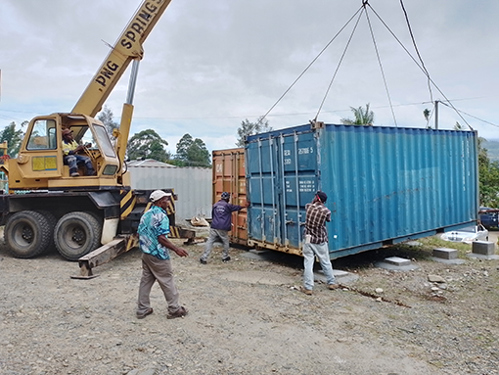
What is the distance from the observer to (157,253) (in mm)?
4594

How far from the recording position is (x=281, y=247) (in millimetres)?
7516

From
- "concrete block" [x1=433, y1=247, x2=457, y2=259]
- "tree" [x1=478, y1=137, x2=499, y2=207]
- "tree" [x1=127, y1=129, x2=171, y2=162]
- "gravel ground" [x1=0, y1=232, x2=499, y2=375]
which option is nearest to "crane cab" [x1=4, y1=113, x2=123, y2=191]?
"gravel ground" [x1=0, y1=232, x2=499, y2=375]

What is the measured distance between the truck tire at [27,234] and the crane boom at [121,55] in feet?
8.30

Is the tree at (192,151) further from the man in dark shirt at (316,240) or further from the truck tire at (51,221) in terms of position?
the man in dark shirt at (316,240)

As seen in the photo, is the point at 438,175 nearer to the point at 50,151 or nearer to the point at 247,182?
the point at 247,182

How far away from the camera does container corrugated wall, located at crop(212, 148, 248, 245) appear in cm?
907

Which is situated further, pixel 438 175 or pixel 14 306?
pixel 438 175

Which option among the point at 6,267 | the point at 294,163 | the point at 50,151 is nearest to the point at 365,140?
the point at 294,163

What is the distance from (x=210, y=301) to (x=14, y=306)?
2.35 m

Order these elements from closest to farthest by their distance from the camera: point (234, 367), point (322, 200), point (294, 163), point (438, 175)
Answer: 1. point (234, 367)
2. point (322, 200)
3. point (294, 163)
4. point (438, 175)

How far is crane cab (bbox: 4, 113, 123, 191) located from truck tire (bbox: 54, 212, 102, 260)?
62 cm

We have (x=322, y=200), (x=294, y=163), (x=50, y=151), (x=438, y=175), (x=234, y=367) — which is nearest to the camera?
(x=234, y=367)

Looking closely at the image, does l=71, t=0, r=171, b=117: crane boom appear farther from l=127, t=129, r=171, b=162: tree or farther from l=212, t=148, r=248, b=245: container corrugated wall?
l=127, t=129, r=171, b=162: tree

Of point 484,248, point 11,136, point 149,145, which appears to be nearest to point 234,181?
point 484,248
